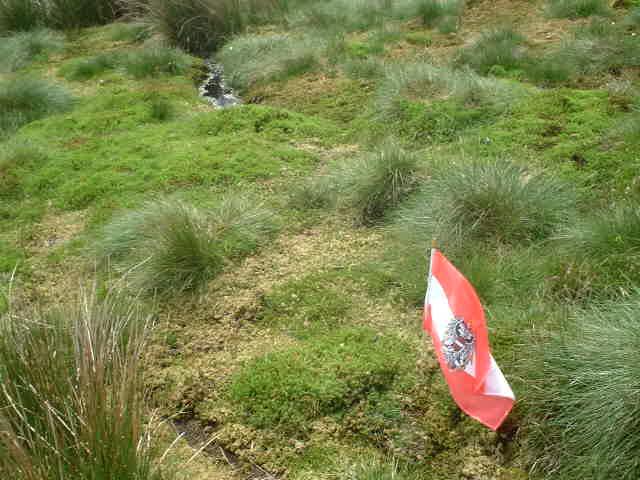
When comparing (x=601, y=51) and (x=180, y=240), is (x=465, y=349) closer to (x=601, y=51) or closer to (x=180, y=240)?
(x=180, y=240)

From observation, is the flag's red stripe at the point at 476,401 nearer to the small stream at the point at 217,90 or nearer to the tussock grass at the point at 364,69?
the tussock grass at the point at 364,69

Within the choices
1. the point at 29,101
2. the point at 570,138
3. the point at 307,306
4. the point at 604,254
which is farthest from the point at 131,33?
the point at 604,254

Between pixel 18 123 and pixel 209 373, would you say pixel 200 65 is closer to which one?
pixel 18 123

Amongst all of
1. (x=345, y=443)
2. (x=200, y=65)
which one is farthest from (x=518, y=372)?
(x=200, y=65)

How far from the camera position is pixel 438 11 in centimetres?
854

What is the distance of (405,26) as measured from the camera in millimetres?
8625

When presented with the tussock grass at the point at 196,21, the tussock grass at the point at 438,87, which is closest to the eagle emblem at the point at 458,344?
the tussock grass at the point at 438,87

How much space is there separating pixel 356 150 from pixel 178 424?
3.17 m

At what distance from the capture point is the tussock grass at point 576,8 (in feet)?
24.2

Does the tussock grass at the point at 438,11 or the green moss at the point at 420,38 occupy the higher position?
the tussock grass at the point at 438,11

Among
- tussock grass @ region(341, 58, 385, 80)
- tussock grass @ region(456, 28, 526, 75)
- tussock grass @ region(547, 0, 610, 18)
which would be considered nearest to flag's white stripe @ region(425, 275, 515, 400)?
tussock grass @ region(456, 28, 526, 75)

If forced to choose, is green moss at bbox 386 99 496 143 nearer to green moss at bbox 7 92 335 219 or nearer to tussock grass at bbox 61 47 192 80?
green moss at bbox 7 92 335 219

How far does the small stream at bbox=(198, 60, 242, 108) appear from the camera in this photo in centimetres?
764

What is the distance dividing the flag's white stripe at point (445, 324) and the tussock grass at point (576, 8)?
6023mm
